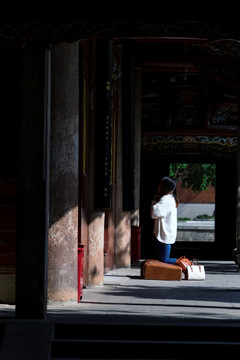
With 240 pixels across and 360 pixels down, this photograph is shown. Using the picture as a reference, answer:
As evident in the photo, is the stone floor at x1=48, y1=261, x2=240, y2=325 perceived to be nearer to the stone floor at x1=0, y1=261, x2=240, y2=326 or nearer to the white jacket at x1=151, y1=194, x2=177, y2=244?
the stone floor at x1=0, y1=261, x2=240, y2=326

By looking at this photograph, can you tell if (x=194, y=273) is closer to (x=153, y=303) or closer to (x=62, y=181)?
(x=153, y=303)

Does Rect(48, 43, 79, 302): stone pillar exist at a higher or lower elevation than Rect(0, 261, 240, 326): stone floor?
higher

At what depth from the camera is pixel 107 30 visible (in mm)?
6578

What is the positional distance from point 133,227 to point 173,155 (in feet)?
22.2

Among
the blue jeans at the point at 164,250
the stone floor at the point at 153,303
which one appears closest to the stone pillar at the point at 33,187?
the stone floor at the point at 153,303

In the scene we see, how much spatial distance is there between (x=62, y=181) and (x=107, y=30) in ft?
6.54

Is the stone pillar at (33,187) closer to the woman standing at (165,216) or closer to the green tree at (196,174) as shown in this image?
→ the woman standing at (165,216)

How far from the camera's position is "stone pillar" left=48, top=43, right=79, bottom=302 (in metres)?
7.96

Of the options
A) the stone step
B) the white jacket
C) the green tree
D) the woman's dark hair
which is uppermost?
the green tree

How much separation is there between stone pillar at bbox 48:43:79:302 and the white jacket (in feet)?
10.5

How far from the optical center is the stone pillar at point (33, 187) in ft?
21.5

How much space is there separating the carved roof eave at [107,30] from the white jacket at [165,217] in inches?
188

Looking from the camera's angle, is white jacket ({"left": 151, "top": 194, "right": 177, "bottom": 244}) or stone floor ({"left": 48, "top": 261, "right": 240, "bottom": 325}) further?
white jacket ({"left": 151, "top": 194, "right": 177, "bottom": 244})

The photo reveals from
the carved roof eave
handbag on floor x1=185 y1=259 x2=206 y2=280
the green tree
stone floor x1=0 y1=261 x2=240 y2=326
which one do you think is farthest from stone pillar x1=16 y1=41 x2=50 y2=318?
the green tree
